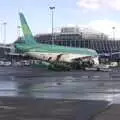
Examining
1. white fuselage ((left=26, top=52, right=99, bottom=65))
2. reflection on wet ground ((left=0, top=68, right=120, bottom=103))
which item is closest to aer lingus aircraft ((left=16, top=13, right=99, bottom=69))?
white fuselage ((left=26, top=52, right=99, bottom=65))

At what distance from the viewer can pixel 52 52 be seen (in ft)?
299

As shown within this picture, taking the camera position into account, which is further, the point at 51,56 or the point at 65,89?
the point at 51,56

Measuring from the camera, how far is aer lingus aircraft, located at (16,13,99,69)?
90500 millimetres

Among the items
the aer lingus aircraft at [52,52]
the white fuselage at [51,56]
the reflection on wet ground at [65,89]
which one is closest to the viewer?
the reflection on wet ground at [65,89]

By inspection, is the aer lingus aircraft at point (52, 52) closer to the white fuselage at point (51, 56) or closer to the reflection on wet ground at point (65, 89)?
the white fuselage at point (51, 56)

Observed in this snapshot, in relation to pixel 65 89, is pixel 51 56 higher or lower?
higher

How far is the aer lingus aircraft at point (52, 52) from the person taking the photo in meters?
90.5

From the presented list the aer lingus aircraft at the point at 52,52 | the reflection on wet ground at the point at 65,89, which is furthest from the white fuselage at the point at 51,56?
the reflection on wet ground at the point at 65,89

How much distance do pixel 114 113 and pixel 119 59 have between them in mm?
127393

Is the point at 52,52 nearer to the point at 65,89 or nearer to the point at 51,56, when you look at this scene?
the point at 51,56

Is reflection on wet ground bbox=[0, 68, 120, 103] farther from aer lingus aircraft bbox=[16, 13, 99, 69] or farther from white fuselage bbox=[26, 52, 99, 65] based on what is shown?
aer lingus aircraft bbox=[16, 13, 99, 69]

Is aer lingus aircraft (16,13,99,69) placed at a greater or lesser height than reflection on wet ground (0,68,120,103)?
greater

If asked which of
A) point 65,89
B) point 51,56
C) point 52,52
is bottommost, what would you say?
point 65,89

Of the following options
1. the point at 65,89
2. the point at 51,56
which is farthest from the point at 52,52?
the point at 65,89
